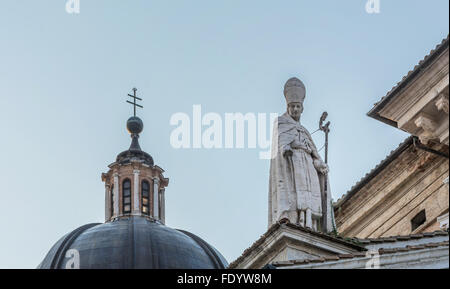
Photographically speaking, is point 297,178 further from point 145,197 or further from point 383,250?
point 145,197

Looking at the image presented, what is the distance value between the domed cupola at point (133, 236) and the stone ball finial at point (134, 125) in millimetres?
2767

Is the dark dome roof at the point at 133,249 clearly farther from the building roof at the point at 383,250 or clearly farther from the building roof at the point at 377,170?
the building roof at the point at 383,250

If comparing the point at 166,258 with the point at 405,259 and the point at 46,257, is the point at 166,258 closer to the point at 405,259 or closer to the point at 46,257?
the point at 46,257

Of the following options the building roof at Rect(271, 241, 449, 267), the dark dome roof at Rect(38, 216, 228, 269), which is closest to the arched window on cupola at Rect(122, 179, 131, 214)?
the dark dome roof at Rect(38, 216, 228, 269)

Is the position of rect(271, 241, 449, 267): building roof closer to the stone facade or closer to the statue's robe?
the statue's robe

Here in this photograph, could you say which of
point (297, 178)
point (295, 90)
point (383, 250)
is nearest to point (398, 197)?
point (295, 90)

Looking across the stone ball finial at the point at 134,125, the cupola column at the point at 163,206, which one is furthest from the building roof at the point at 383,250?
the stone ball finial at the point at 134,125

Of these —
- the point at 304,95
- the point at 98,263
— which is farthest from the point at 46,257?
the point at 304,95

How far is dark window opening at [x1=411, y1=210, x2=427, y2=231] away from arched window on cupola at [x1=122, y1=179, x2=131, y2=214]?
2761 inches

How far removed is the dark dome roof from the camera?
270ft

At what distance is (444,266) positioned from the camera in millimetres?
16562

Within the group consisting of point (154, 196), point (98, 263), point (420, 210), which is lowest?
point (420, 210)

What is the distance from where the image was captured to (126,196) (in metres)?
99.1
